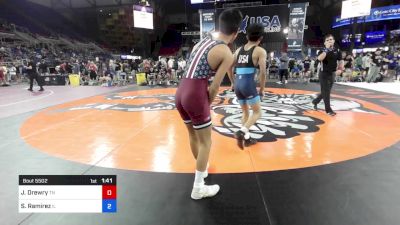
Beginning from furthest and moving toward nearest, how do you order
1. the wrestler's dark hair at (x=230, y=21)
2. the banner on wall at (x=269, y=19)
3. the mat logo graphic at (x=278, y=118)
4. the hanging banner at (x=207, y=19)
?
1. the hanging banner at (x=207, y=19)
2. the banner on wall at (x=269, y=19)
3. the mat logo graphic at (x=278, y=118)
4. the wrestler's dark hair at (x=230, y=21)

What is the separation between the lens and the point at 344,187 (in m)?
2.83

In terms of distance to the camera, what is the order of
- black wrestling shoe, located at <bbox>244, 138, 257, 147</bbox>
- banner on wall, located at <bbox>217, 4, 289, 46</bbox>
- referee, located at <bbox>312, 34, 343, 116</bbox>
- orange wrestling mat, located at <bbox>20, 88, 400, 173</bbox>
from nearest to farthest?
orange wrestling mat, located at <bbox>20, 88, 400, 173</bbox> < black wrestling shoe, located at <bbox>244, 138, 257, 147</bbox> < referee, located at <bbox>312, 34, 343, 116</bbox> < banner on wall, located at <bbox>217, 4, 289, 46</bbox>

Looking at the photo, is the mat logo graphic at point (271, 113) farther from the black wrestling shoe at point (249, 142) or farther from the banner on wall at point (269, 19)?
the banner on wall at point (269, 19)

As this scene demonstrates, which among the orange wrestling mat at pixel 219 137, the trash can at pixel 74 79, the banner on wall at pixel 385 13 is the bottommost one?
the orange wrestling mat at pixel 219 137

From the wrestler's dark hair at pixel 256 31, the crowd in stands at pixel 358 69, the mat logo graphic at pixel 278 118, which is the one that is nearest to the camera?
the wrestler's dark hair at pixel 256 31

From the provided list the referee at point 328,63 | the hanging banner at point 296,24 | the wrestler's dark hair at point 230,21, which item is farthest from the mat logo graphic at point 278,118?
the hanging banner at point 296,24

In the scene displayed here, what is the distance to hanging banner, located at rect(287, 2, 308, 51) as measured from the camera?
1527 centimetres

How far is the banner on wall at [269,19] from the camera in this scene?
15.2 m

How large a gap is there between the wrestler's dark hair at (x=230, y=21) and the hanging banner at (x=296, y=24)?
14.1m

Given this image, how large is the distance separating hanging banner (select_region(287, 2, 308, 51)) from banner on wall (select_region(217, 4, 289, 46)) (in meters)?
0.35

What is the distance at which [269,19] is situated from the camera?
50.4ft
